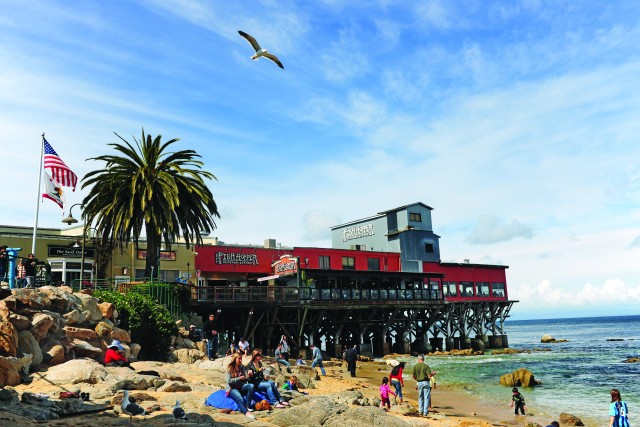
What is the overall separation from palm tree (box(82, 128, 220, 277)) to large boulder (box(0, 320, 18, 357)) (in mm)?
15435

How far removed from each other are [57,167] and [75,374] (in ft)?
57.2

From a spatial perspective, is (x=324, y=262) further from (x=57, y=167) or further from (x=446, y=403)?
(x=446, y=403)

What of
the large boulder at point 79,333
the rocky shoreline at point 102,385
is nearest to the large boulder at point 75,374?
the rocky shoreline at point 102,385

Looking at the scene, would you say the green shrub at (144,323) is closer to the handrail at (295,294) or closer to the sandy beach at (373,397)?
the sandy beach at (373,397)

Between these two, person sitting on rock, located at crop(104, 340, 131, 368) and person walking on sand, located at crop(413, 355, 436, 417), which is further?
person sitting on rock, located at crop(104, 340, 131, 368)

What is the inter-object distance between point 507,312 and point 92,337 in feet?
164

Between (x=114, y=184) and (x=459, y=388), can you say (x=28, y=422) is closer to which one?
(x=459, y=388)

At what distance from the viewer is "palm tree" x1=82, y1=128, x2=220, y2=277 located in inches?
1227

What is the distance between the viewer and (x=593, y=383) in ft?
100

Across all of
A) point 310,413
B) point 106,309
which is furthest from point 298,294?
point 310,413

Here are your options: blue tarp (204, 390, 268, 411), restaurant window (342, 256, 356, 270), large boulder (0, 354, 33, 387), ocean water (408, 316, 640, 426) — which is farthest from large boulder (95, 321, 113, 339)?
restaurant window (342, 256, 356, 270)

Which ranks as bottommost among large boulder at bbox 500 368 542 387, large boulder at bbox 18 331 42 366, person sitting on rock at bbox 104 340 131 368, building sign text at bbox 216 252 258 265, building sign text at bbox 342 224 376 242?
large boulder at bbox 500 368 542 387

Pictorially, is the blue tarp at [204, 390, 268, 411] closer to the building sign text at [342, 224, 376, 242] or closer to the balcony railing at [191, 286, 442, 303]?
the balcony railing at [191, 286, 442, 303]

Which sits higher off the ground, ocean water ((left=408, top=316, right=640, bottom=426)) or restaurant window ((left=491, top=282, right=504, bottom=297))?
restaurant window ((left=491, top=282, right=504, bottom=297))
